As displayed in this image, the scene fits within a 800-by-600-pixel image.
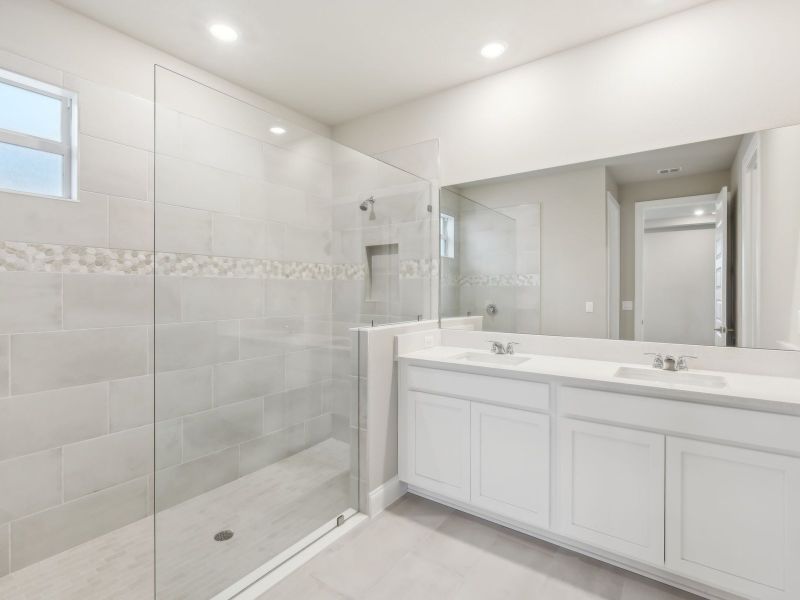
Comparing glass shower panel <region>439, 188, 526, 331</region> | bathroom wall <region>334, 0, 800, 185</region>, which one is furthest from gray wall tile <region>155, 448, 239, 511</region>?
bathroom wall <region>334, 0, 800, 185</region>

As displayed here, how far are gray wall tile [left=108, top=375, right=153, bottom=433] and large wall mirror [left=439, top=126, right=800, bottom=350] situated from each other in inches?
75.2

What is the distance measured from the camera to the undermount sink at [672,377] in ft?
5.92

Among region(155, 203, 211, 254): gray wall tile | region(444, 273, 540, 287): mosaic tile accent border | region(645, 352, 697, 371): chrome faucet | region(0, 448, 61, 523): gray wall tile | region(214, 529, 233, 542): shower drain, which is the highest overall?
region(155, 203, 211, 254): gray wall tile

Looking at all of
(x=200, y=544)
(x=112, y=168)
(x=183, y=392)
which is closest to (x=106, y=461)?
(x=200, y=544)

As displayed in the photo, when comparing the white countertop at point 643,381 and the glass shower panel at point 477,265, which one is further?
the glass shower panel at point 477,265

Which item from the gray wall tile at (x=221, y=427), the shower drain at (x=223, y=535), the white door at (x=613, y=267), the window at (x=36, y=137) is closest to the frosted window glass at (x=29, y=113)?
the window at (x=36, y=137)

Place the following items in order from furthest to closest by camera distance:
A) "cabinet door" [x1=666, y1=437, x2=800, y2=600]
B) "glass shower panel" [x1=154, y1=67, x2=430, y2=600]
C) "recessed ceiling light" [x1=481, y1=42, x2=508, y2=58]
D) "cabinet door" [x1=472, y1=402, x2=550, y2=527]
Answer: "recessed ceiling light" [x1=481, y1=42, x2=508, y2=58]
"cabinet door" [x1=472, y1=402, x2=550, y2=527]
"glass shower panel" [x1=154, y1=67, x2=430, y2=600]
"cabinet door" [x1=666, y1=437, x2=800, y2=600]

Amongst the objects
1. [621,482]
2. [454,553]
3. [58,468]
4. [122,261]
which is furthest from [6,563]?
[621,482]

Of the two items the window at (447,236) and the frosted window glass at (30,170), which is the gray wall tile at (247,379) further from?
the window at (447,236)

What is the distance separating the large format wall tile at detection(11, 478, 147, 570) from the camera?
183 centimetres

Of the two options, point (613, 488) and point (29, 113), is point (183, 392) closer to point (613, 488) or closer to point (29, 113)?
point (29, 113)

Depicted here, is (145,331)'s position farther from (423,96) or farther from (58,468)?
(423,96)

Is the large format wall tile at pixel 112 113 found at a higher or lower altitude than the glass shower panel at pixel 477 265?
higher

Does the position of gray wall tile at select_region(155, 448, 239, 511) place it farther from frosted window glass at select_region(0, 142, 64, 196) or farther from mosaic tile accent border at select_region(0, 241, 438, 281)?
frosted window glass at select_region(0, 142, 64, 196)
